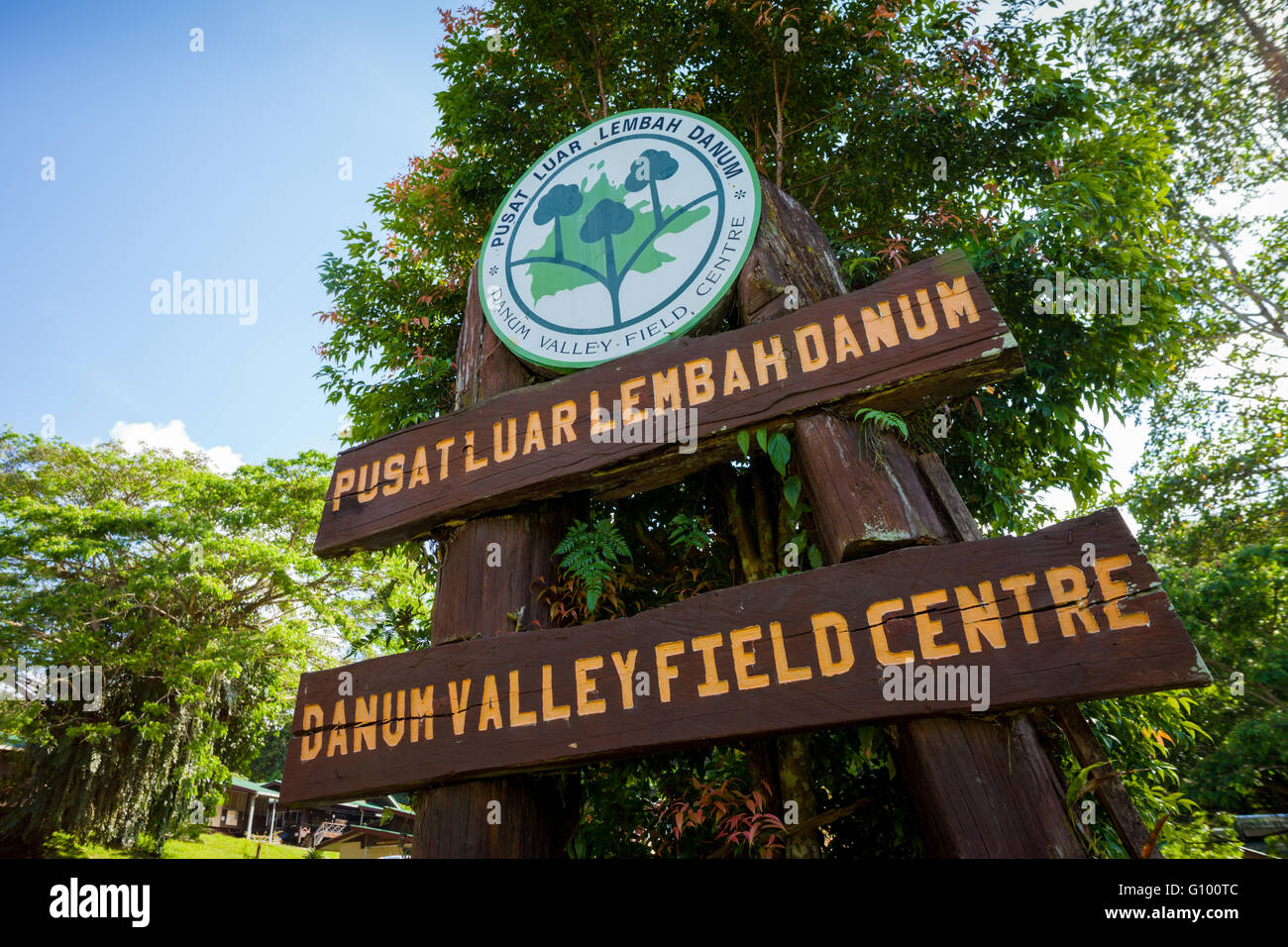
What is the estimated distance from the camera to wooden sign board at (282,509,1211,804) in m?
2.07

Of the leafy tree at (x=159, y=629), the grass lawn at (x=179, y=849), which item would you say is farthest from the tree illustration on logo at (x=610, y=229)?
the leafy tree at (x=159, y=629)

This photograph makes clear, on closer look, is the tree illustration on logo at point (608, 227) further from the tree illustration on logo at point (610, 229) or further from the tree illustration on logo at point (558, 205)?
the tree illustration on logo at point (558, 205)

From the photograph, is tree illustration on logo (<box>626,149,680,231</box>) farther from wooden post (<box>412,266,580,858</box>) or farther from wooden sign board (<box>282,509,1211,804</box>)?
wooden sign board (<box>282,509,1211,804</box>)

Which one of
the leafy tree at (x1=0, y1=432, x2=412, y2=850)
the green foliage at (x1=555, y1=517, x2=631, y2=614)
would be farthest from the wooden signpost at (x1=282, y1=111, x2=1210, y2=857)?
the leafy tree at (x1=0, y1=432, x2=412, y2=850)

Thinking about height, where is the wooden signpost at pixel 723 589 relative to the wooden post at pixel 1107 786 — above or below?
above

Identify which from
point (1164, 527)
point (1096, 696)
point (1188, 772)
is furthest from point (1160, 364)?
point (1164, 527)

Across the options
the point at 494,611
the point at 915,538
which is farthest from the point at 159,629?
the point at 915,538

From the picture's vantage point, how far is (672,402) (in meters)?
2.97

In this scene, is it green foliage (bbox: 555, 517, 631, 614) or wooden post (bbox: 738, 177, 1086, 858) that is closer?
wooden post (bbox: 738, 177, 1086, 858)

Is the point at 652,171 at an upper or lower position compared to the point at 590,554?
upper

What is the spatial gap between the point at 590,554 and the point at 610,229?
5.58 feet

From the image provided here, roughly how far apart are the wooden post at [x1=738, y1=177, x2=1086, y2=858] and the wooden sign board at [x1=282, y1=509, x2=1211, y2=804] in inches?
6.5

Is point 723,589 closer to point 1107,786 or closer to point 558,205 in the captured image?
point 1107,786

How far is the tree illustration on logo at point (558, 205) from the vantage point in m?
3.86
